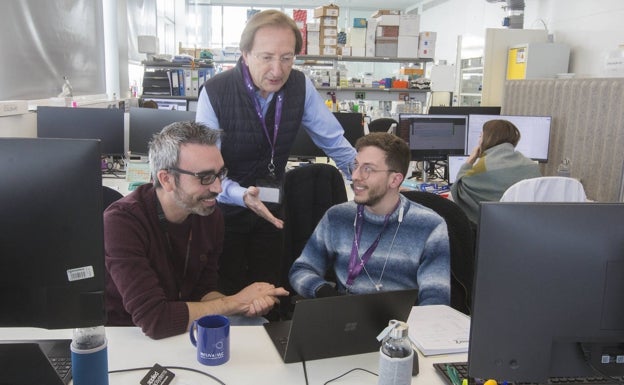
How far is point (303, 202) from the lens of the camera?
6.77 feet

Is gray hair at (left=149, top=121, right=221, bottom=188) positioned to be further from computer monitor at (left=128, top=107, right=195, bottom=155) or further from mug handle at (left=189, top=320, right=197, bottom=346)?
computer monitor at (left=128, top=107, right=195, bottom=155)

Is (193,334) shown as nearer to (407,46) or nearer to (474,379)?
(474,379)

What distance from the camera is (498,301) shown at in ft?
2.86

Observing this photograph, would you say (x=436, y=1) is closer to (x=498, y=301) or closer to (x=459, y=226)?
(x=459, y=226)

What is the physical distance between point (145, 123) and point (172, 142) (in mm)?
2061

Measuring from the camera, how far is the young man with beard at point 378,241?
5.73 ft

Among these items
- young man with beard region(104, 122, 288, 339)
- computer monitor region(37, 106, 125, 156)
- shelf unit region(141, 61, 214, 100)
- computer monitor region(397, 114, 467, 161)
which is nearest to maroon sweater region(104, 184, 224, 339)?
young man with beard region(104, 122, 288, 339)

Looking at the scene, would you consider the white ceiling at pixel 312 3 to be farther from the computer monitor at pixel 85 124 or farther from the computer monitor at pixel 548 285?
the computer monitor at pixel 548 285

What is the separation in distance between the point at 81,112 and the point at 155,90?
1656 mm

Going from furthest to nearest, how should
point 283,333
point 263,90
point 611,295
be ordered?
point 263,90 < point 283,333 < point 611,295

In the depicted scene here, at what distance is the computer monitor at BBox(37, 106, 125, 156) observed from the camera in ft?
10.6

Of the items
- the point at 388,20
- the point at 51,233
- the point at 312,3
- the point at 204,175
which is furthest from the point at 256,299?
the point at 312,3

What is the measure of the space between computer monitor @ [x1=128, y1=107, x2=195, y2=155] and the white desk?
2271 millimetres

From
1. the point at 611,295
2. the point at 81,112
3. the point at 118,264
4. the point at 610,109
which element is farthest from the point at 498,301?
the point at 81,112
